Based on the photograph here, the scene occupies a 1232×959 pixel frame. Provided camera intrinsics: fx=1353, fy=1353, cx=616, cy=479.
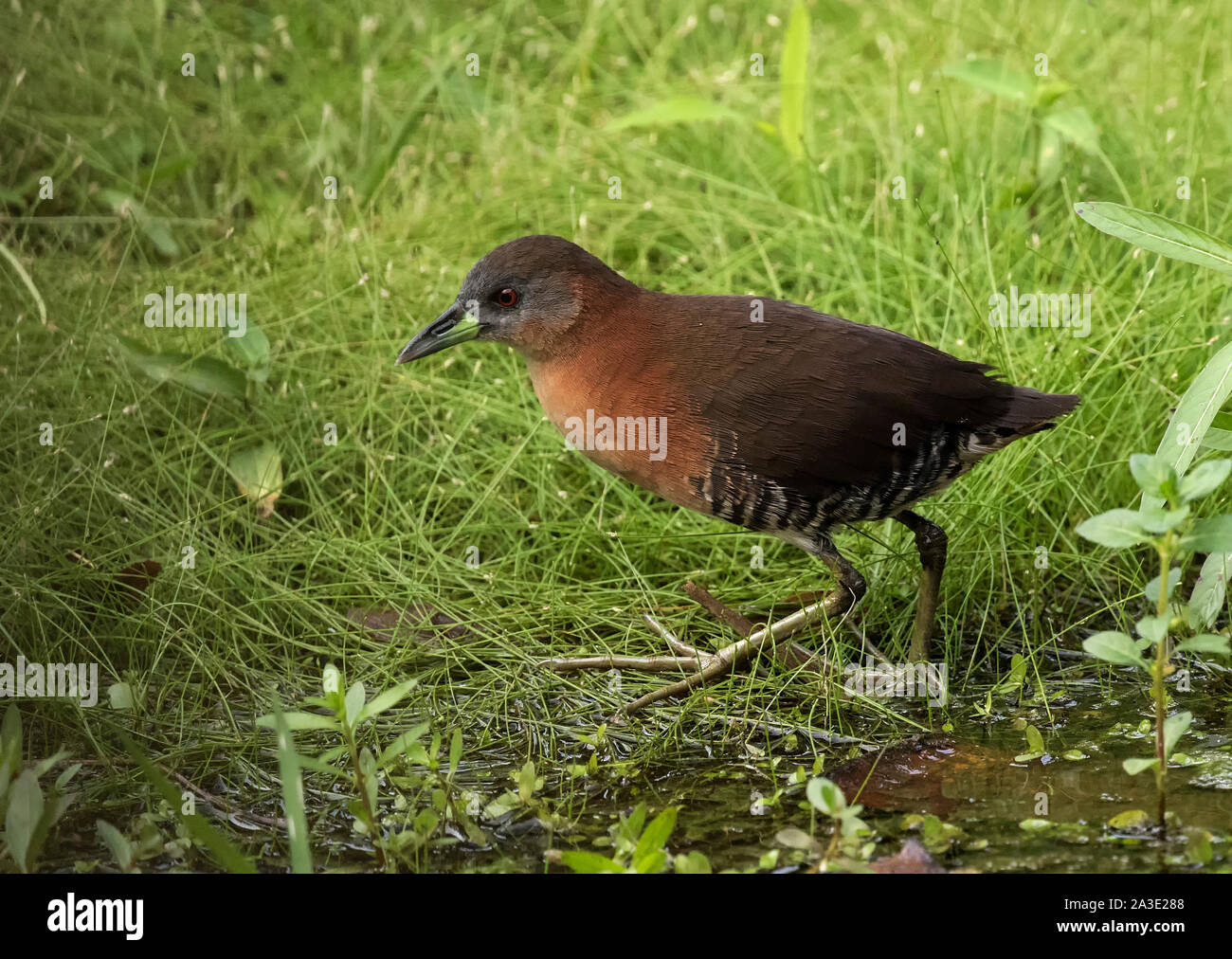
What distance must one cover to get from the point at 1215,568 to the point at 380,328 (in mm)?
2802

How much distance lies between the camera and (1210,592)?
310 cm

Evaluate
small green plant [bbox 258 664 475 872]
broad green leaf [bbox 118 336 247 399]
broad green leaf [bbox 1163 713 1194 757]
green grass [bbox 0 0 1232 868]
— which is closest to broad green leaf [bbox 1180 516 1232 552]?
broad green leaf [bbox 1163 713 1194 757]

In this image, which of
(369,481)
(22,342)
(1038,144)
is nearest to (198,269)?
(22,342)

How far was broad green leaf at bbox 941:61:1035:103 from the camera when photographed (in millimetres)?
4574

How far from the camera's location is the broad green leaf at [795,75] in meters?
4.93

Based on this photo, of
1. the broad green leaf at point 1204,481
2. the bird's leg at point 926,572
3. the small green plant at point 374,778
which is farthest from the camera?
the bird's leg at point 926,572

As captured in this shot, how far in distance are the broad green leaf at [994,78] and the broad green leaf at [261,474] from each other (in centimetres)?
254

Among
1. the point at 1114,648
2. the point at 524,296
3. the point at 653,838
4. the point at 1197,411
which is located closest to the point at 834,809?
the point at 653,838

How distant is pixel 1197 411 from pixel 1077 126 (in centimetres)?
189

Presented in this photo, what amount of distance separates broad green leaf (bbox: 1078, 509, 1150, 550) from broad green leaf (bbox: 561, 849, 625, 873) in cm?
111

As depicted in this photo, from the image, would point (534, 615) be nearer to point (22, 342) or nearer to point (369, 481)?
point (369, 481)

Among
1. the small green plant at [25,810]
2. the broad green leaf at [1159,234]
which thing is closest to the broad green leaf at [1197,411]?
the broad green leaf at [1159,234]

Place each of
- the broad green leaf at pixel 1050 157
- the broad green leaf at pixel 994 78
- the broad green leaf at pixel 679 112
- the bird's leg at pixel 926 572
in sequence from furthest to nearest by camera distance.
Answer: the broad green leaf at pixel 679 112 < the broad green leaf at pixel 1050 157 < the broad green leaf at pixel 994 78 < the bird's leg at pixel 926 572

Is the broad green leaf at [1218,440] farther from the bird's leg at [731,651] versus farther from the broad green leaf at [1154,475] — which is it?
the bird's leg at [731,651]
